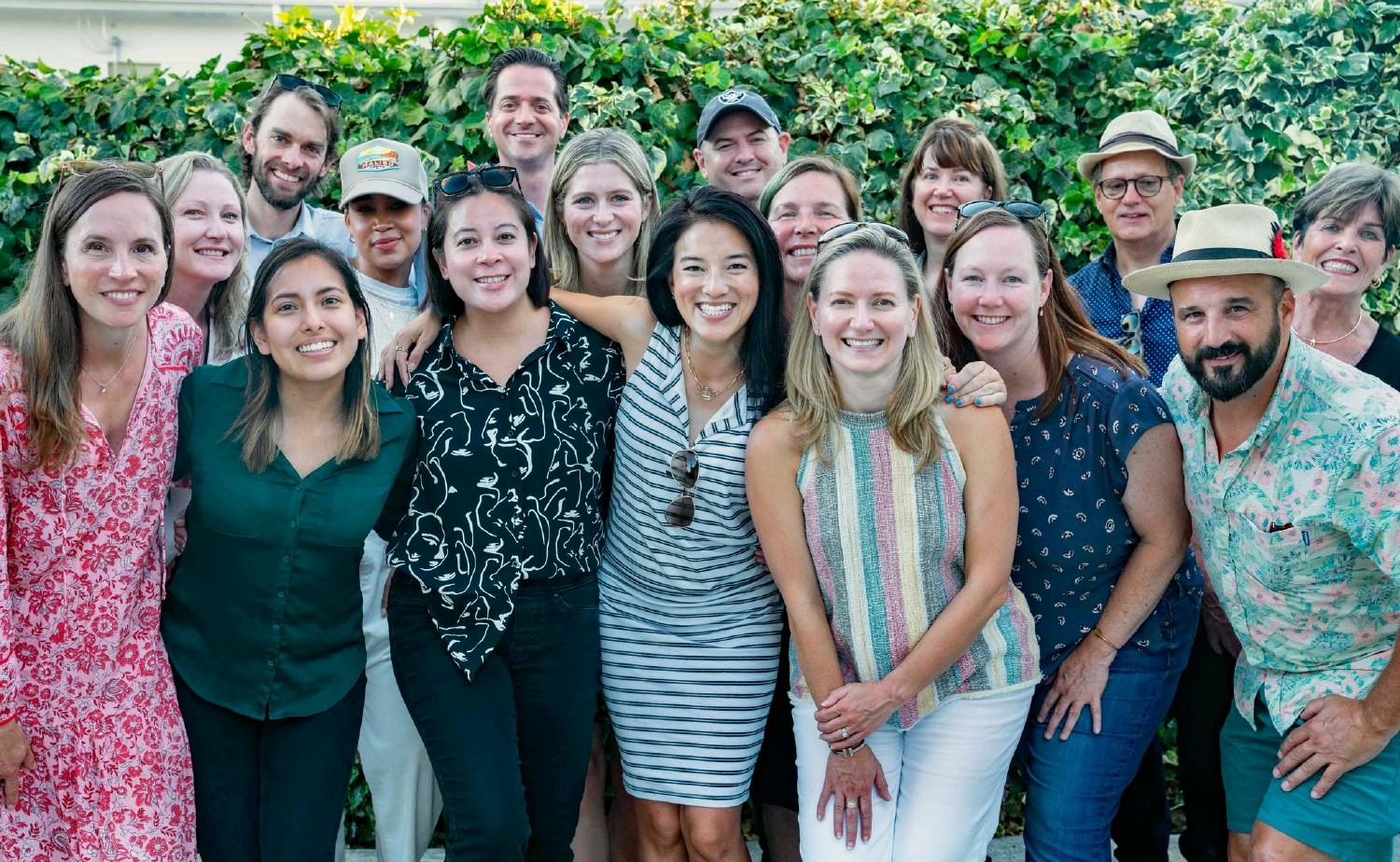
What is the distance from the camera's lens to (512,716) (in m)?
3.56

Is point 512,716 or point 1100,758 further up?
point 512,716

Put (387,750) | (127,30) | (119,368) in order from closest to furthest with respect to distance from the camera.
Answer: (119,368) < (387,750) < (127,30)

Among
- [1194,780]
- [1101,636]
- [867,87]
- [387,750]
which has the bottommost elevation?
[1194,780]

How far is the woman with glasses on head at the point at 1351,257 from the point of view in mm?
4191

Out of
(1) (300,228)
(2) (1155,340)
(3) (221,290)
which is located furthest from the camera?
(1) (300,228)

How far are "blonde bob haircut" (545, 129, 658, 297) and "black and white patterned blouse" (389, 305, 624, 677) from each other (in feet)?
2.35

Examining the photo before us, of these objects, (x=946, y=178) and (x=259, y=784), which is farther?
(x=946, y=178)

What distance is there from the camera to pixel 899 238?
3559mm

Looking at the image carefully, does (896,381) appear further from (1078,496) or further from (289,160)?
(289,160)

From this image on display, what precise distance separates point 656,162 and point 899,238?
190cm

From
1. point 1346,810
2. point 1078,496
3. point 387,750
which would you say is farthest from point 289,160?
point 1346,810

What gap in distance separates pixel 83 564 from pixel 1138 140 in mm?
3889

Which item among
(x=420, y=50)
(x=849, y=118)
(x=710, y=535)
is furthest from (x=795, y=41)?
(x=710, y=535)

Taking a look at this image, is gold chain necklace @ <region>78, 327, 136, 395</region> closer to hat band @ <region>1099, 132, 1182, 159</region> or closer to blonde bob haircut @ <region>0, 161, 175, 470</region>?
blonde bob haircut @ <region>0, 161, 175, 470</region>
